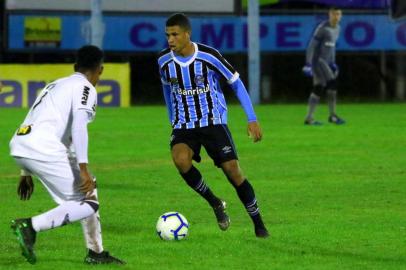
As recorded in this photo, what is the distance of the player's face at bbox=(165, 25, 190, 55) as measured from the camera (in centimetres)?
1177

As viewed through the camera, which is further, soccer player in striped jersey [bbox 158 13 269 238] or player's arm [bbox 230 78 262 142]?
soccer player in striped jersey [bbox 158 13 269 238]

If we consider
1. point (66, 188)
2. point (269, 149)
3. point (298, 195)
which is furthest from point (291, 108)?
point (66, 188)

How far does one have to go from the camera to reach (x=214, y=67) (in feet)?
39.2

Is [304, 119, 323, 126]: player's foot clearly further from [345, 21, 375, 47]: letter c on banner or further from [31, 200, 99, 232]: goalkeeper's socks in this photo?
[31, 200, 99, 232]: goalkeeper's socks

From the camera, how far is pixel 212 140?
472 inches

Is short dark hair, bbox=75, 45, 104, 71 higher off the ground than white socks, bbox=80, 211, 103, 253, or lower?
higher

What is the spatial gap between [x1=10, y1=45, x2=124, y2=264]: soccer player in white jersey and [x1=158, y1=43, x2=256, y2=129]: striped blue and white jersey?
2.23 m

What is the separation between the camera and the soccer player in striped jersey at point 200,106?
1191 cm

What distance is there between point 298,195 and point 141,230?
3537 millimetres

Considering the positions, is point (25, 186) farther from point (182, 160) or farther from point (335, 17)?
point (335, 17)

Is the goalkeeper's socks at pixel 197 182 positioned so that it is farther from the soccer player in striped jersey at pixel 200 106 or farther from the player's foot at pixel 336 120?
the player's foot at pixel 336 120

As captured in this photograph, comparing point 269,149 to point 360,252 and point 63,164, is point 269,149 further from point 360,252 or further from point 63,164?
point 63,164

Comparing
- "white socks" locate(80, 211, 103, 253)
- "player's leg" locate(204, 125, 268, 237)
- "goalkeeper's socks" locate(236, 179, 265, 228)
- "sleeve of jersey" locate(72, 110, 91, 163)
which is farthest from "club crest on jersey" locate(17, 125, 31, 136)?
"goalkeeper's socks" locate(236, 179, 265, 228)

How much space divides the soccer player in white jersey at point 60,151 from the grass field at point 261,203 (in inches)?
26.6
